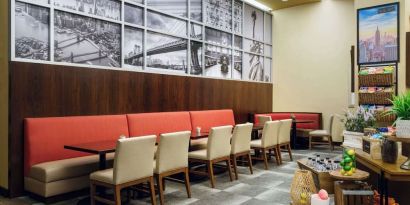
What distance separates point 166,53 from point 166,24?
1.87 feet

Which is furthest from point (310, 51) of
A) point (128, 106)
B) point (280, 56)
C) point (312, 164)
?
point (312, 164)

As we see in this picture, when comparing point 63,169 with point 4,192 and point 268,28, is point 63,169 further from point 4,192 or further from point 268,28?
point 268,28

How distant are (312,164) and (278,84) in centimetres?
670

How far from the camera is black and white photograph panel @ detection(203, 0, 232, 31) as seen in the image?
7.45m

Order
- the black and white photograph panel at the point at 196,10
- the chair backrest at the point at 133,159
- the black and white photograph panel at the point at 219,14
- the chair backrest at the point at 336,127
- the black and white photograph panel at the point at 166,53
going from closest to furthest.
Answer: the chair backrest at the point at 133,159, the black and white photograph panel at the point at 166,53, the black and white photograph panel at the point at 196,10, the black and white photograph panel at the point at 219,14, the chair backrest at the point at 336,127

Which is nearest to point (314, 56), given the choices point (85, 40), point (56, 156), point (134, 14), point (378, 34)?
point (378, 34)

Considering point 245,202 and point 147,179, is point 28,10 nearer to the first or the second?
point 147,179

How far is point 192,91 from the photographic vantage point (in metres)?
6.90

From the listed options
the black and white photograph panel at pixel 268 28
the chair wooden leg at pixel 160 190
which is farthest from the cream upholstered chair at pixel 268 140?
the black and white photograph panel at pixel 268 28

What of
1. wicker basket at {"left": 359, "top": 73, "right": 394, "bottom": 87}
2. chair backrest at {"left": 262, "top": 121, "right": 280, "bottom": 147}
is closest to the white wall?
wicker basket at {"left": 359, "top": 73, "right": 394, "bottom": 87}

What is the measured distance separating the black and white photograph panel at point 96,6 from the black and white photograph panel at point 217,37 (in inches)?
99.1

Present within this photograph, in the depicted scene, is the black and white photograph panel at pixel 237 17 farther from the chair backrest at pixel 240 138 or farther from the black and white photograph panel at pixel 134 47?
the chair backrest at pixel 240 138

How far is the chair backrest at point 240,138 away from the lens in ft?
16.8

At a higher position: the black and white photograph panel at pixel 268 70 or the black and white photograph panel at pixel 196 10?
the black and white photograph panel at pixel 196 10
